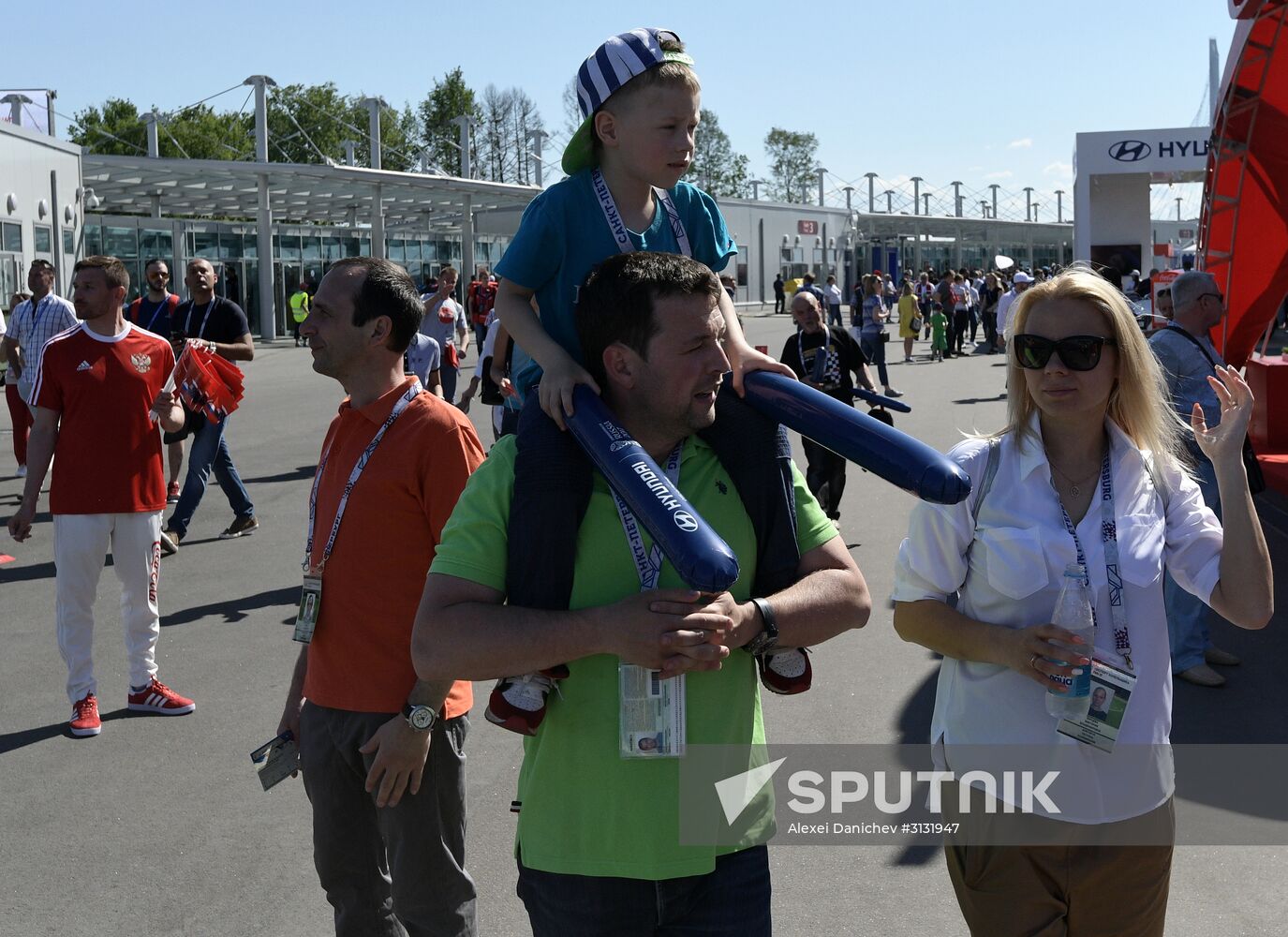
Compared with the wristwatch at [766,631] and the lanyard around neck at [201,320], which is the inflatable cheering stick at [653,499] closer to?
the wristwatch at [766,631]

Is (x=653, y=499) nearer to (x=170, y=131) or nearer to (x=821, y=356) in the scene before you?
(x=821, y=356)

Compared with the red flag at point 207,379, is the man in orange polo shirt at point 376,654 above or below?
below

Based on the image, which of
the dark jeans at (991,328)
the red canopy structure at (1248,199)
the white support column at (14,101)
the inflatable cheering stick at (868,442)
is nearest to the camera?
the inflatable cheering stick at (868,442)

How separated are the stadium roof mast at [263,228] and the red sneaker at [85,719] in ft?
109

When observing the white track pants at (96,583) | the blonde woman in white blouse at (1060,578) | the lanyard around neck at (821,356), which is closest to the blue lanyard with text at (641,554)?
the blonde woman in white blouse at (1060,578)

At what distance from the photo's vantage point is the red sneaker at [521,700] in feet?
7.56

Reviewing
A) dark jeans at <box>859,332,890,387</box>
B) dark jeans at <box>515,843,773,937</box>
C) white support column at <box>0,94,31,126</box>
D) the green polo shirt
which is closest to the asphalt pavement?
dark jeans at <box>515,843,773,937</box>

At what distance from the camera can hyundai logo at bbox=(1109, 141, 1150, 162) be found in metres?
33.2

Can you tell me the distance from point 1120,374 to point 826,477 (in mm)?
8310

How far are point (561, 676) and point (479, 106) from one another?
313ft

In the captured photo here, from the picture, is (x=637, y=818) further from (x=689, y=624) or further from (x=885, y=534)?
(x=885, y=534)

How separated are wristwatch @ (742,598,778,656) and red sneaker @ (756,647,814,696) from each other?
0.13 meters

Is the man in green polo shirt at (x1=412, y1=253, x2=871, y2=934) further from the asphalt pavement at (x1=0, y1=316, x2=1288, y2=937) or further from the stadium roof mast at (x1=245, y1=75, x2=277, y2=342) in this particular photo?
the stadium roof mast at (x1=245, y1=75, x2=277, y2=342)

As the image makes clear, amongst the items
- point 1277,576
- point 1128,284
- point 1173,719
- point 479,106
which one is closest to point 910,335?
point 1128,284
